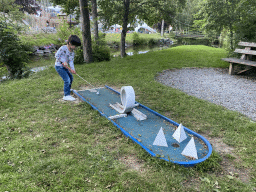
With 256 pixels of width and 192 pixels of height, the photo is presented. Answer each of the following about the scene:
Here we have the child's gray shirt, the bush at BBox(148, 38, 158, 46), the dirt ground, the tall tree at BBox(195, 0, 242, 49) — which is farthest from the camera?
the bush at BBox(148, 38, 158, 46)

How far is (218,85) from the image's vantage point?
658 cm

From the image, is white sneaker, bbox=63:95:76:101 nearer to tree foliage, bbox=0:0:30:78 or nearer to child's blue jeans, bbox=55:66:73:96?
child's blue jeans, bbox=55:66:73:96

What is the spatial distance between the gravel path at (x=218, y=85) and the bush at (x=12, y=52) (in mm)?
5991

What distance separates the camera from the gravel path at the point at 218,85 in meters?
5.00

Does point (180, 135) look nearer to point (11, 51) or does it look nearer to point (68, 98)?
point (68, 98)

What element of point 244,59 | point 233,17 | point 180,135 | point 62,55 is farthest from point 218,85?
point 62,55

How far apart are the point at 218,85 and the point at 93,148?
5.42 m

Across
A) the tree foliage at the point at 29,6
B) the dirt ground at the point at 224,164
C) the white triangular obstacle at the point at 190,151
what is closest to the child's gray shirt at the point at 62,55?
the dirt ground at the point at 224,164

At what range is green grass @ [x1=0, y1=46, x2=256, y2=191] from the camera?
2.33 metres

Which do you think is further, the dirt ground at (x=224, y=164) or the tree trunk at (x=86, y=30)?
the tree trunk at (x=86, y=30)

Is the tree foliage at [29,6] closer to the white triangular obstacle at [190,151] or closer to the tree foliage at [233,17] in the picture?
the tree foliage at [233,17]

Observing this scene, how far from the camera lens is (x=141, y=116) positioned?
156 inches

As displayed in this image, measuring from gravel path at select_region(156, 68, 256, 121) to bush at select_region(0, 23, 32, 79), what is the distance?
5991 millimetres

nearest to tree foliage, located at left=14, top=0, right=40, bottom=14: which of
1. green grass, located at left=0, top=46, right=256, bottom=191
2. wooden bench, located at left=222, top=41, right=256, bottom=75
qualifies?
green grass, located at left=0, top=46, right=256, bottom=191
